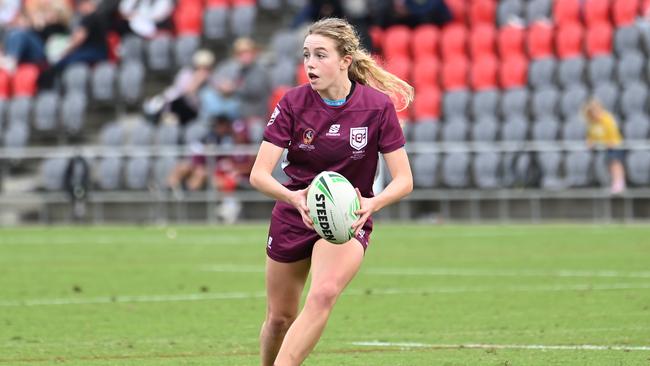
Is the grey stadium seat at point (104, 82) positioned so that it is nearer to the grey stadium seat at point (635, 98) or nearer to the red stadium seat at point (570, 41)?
the red stadium seat at point (570, 41)

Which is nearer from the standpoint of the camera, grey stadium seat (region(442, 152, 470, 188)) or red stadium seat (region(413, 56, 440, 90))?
grey stadium seat (region(442, 152, 470, 188))

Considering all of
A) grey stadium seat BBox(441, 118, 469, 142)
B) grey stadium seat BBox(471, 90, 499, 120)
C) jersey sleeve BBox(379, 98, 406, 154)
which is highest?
jersey sleeve BBox(379, 98, 406, 154)

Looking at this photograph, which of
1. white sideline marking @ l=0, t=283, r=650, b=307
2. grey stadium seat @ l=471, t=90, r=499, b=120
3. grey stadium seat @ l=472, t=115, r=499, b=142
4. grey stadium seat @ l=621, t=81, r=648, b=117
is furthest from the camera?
grey stadium seat @ l=471, t=90, r=499, b=120

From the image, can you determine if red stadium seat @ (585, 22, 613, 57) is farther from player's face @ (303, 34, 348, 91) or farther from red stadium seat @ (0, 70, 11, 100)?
player's face @ (303, 34, 348, 91)

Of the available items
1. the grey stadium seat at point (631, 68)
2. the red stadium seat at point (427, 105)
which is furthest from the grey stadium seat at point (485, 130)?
the grey stadium seat at point (631, 68)

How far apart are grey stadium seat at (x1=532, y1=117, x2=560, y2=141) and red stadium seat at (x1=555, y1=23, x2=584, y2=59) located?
166 centimetres

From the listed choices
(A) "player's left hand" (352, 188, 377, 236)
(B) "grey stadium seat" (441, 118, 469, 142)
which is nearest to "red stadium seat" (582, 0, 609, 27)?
(B) "grey stadium seat" (441, 118, 469, 142)

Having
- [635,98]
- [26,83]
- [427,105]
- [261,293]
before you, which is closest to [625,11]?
[635,98]

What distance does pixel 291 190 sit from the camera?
299 inches

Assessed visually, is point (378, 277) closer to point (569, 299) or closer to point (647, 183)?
point (569, 299)

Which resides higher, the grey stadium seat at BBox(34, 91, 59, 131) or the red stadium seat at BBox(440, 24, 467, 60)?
the red stadium seat at BBox(440, 24, 467, 60)

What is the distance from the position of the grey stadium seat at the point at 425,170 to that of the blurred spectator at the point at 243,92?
12.0ft

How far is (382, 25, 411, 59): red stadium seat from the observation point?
2762 cm

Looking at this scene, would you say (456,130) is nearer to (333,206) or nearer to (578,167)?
(578,167)
